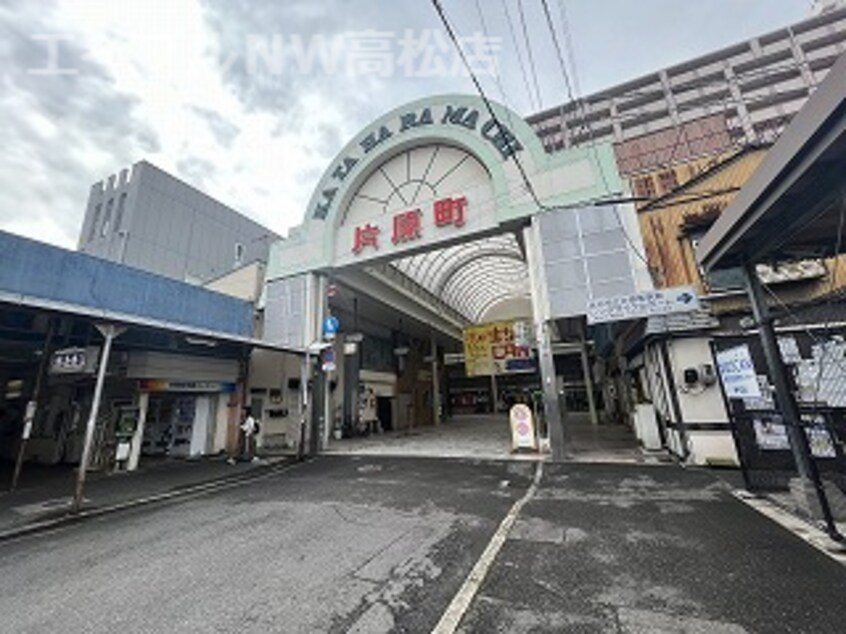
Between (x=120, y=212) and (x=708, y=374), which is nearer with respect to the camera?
(x=708, y=374)

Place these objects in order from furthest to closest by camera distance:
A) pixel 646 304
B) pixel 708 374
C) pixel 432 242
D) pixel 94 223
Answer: pixel 94 223, pixel 432 242, pixel 646 304, pixel 708 374

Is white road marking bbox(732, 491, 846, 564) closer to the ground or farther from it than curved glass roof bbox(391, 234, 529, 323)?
closer to the ground

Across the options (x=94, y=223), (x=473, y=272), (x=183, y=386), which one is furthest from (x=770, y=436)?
(x=94, y=223)

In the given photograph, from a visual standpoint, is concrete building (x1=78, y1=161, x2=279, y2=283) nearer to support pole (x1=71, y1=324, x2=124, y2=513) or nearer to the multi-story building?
support pole (x1=71, y1=324, x2=124, y2=513)

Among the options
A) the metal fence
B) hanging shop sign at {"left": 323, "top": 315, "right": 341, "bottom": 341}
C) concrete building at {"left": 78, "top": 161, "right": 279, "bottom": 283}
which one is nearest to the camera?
the metal fence

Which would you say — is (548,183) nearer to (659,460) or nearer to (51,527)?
(659,460)

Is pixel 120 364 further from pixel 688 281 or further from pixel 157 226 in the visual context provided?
pixel 157 226

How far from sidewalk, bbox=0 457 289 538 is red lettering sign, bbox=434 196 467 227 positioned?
403 inches

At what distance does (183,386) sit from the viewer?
13.1 meters

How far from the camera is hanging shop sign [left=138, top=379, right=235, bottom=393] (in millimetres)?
12305

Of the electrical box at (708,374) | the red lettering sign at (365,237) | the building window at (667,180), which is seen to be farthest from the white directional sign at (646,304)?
the red lettering sign at (365,237)

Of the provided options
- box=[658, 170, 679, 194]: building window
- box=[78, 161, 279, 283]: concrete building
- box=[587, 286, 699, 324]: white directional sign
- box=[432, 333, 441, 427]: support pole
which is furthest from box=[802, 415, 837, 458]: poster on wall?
box=[78, 161, 279, 283]: concrete building

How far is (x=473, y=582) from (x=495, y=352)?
1714 cm

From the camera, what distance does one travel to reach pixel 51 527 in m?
6.15
